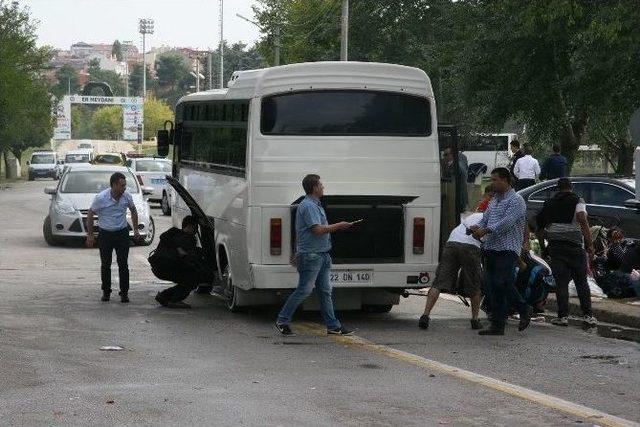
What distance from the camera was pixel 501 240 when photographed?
582 inches

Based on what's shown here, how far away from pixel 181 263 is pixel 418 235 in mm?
3149

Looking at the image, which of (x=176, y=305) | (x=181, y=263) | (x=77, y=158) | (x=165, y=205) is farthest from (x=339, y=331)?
(x=77, y=158)

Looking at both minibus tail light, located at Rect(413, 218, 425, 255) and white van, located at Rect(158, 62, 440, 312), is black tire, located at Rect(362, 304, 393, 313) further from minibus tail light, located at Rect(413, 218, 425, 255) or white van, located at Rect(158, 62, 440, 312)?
minibus tail light, located at Rect(413, 218, 425, 255)

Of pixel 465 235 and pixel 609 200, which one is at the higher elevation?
pixel 465 235

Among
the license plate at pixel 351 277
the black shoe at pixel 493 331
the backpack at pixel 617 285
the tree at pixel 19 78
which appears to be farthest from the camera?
the tree at pixel 19 78

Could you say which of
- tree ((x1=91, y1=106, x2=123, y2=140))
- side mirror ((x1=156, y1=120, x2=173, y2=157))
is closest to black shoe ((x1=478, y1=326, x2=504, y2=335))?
side mirror ((x1=156, y1=120, x2=173, y2=157))

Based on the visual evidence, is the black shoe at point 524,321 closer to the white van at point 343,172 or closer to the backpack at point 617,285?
the white van at point 343,172

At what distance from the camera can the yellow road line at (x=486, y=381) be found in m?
9.55

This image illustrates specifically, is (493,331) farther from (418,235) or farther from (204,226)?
(204,226)

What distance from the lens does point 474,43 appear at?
3572 cm

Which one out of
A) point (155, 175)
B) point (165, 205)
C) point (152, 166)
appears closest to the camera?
point (165, 205)

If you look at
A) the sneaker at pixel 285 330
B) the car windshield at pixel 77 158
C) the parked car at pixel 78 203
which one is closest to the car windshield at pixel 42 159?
the car windshield at pixel 77 158

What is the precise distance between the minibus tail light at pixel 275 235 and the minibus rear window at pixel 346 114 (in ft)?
3.41

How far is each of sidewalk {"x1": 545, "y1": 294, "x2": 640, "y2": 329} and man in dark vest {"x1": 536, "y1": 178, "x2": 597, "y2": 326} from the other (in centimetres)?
30
